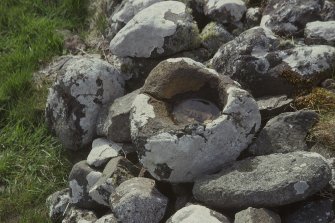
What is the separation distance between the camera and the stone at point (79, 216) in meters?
4.37

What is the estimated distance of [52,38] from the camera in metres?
6.47

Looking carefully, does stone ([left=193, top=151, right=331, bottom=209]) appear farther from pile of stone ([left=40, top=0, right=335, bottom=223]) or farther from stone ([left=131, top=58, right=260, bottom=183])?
stone ([left=131, top=58, right=260, bottom=183])

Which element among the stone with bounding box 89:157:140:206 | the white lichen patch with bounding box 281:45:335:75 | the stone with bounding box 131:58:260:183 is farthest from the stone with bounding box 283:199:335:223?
the stone with bounding box 89:157:140:206

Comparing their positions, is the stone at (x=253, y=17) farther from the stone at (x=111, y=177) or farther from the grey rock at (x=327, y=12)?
the stone at (x=111, y=177)

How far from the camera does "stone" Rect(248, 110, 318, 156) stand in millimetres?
3889

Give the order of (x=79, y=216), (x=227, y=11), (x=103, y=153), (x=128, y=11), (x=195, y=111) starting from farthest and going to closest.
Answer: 1. (x=128, y=11)
2. (x=227, y=11)
3. (x=103, y=153)
4. (x=79, y=216)
5. (x=195, y=111)

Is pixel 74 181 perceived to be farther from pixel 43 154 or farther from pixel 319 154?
pixel 319 154

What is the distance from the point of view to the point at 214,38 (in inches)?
197

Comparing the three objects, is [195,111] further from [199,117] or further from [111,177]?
[111,177]

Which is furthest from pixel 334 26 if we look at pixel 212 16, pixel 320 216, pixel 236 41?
pixel 320 216

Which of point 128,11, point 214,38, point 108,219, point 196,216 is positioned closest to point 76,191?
point 108,219

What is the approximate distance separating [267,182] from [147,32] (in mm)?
1993

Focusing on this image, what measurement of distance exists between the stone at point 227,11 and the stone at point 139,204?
200cm

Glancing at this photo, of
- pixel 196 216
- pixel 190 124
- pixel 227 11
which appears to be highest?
pixel 227 11
